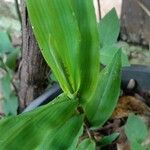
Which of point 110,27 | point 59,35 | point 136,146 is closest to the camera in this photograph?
point 59,35

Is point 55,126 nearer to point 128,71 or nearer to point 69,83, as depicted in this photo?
point 69,83

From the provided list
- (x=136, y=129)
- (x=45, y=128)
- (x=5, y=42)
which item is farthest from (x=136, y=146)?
(x=5, y=42)

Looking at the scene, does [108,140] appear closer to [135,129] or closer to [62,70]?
[135,129]

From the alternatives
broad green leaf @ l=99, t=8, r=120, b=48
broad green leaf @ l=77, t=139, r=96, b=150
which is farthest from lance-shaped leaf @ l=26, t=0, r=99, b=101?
broad green leaf @ l=99, t=8, r=120, b=48

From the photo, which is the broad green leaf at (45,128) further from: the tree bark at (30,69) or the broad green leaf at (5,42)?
the broad green leaf at (5,42)

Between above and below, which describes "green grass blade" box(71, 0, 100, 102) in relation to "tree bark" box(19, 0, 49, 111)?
above

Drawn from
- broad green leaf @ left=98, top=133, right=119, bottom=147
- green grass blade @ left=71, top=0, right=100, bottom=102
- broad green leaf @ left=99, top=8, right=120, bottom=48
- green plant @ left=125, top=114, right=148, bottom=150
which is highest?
green grass blade @ left=71, top=0, right=100, bottom=102

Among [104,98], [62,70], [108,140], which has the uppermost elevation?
[62,70]

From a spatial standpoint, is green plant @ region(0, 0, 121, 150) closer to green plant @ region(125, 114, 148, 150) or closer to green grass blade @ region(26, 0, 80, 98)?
green grass blade @ region(26, 0, 80, 98)

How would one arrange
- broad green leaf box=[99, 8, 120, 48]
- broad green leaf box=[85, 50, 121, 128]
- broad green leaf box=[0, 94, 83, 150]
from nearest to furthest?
broad green leaf box=[0, 94, 83, 150]
broad green leaf box=[85, 50, 121, 128]
broad green leaf box=[99, 8, 120, 48]
